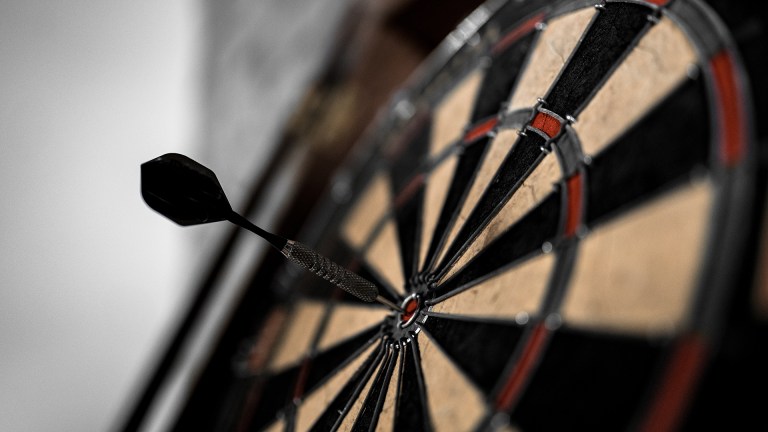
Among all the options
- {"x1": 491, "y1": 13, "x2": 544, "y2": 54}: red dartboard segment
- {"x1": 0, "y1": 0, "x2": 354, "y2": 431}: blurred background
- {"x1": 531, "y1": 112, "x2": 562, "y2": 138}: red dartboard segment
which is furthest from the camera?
{"x1": 0, "y1": 0, "x2": 354, "y2": 431}: blurred background

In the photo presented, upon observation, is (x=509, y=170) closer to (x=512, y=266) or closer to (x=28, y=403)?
(x=512, y=266)

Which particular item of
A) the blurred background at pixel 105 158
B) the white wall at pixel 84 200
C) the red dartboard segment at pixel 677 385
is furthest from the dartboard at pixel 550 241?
the white wall at pixel 84 200

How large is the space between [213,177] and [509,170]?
0.83 ft

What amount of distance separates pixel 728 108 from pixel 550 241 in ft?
0.41

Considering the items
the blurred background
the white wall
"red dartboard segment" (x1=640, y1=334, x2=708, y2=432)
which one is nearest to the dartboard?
"red dartboard segment" (x1=640, y1=334, x2=708, y2=432)

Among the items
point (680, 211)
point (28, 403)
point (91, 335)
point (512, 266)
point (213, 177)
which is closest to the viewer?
point (680, 211)

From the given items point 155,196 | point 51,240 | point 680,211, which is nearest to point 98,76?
point 51,240

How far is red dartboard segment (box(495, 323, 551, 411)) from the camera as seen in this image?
351 millimetres

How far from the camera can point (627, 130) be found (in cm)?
36

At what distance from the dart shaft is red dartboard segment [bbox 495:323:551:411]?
0.18m

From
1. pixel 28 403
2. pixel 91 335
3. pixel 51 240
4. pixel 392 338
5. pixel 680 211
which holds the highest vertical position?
pixel 680 211

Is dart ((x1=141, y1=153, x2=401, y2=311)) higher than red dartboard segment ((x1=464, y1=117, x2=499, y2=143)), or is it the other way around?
red dartboard segment ((x1=464, y1=117, x2=499, y2=143))

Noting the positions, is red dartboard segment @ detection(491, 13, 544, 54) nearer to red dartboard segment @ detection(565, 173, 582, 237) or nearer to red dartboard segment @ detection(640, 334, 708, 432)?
red dartboard segment @ detection(565, 173, 582, 237)

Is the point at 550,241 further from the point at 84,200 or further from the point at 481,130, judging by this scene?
the point at 84,200
